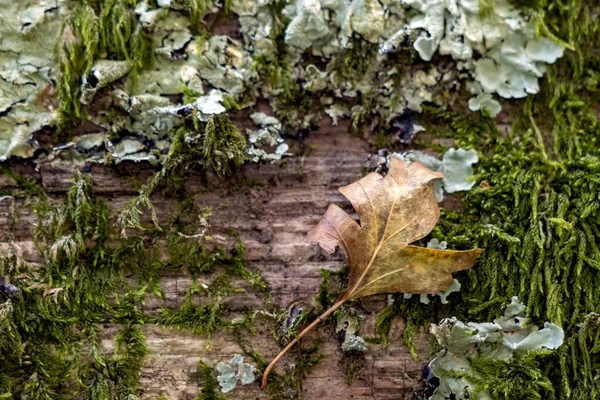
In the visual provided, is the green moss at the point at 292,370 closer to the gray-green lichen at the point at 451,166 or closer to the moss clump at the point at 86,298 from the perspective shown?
the moss clump at the point at 86,298

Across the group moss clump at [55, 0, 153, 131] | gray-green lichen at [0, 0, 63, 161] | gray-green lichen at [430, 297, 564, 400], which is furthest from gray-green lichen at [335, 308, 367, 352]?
gray-green lichen at [0, 0, 63, 161]

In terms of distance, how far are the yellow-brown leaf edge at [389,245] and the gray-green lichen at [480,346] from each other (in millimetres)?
192

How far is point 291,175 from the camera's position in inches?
89.4

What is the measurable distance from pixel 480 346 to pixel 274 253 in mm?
880

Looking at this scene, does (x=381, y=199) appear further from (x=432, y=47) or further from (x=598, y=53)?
(x=598, y=53)

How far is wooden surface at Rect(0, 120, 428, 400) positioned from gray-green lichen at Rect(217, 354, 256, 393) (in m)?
0.05

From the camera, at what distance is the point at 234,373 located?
2.03 metres

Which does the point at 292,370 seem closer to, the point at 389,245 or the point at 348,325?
the point at 348,325

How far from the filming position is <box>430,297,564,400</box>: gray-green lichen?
6.30 feet

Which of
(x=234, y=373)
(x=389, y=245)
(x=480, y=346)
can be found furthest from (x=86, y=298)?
(x=480, y=346)

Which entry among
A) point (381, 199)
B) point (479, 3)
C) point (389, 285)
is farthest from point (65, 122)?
point (479, 3)

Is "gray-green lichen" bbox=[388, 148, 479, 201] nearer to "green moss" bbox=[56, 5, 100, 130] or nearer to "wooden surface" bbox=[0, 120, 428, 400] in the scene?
"wooden surface" bbox=[0, 120, 428, 400]

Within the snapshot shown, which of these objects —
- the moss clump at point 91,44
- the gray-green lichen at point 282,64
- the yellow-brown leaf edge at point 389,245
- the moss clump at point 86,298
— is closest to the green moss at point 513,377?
the yellow-brown leaf edge at point 389,245

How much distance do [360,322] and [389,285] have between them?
20cm
